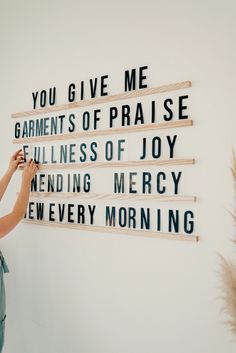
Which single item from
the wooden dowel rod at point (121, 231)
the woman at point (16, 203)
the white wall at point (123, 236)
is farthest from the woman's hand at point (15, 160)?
the wooden dowel rod at point (121, 231)

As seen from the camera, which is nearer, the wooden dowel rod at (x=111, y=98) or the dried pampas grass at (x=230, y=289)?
the dried pampas grass at (x=230, y=289)

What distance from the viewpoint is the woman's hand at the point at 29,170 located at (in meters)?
2.00

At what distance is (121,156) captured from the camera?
170 cm

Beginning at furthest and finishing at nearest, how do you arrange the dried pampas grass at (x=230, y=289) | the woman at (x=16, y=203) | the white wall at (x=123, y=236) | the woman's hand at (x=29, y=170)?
the woman's hand at (x=29, y=170), the woman at (x=16, y=203), the white wall at (x=123, y=236), the dried pampas grass at (x=230, y=289)

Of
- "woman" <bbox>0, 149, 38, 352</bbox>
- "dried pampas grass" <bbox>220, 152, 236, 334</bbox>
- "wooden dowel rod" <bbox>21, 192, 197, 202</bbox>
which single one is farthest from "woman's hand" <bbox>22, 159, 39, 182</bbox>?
"dried pampas grass" <bbox>220, 152, 236, 334</bbox>

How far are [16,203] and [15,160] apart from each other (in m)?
0.32

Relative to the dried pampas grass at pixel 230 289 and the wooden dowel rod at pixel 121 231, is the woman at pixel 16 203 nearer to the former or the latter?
the wooden dowel rod at pixel 121 231

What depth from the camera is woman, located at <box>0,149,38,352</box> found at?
1.80 m

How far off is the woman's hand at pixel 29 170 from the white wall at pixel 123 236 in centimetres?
23

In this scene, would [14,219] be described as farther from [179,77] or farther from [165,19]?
[165,19]

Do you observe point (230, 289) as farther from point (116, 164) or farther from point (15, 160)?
point (15, 160)

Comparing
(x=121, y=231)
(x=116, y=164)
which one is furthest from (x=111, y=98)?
(x=121, y=231)

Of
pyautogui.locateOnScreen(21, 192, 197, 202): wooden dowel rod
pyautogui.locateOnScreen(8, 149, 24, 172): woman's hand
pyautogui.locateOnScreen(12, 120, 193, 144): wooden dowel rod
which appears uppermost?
pyautogui.locateOnScreen(12, 120, 193, 144): wooden dowel rod

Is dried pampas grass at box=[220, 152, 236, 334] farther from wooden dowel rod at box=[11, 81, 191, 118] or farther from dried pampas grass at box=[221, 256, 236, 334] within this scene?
wooden dowel rod at box=[11, 81, 191, 118]
